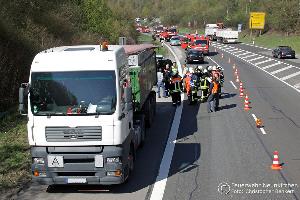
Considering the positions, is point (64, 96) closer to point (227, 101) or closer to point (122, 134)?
point (122, 134)

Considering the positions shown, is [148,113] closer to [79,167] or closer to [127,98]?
[127,98]

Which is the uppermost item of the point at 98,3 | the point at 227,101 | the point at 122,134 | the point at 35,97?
the point at 98,3

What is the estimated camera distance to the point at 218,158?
12.8 metres

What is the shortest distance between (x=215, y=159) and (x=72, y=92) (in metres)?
4.78

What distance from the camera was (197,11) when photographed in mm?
153750

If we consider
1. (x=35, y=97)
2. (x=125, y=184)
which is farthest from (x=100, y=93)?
(x=125, y=184)

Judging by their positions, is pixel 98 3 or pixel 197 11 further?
→ pixel 197 11

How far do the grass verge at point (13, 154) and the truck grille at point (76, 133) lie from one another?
6.56ft

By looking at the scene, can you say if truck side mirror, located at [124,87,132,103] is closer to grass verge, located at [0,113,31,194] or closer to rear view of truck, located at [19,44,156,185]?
rear view of truck, located at [19,44,156,185]

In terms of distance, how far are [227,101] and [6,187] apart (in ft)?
46.9

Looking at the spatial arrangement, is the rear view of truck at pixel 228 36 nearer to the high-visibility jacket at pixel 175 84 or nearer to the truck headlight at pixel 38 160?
the high-visibility jacket at pixel 175 84

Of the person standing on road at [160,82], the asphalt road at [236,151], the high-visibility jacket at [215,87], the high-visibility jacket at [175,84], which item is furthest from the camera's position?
the person standing on road at [160,82]

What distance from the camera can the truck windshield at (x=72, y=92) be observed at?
32.7 ft

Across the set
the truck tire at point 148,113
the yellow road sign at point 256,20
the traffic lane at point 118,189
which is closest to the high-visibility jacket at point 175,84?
the truck tire at point 148,113
